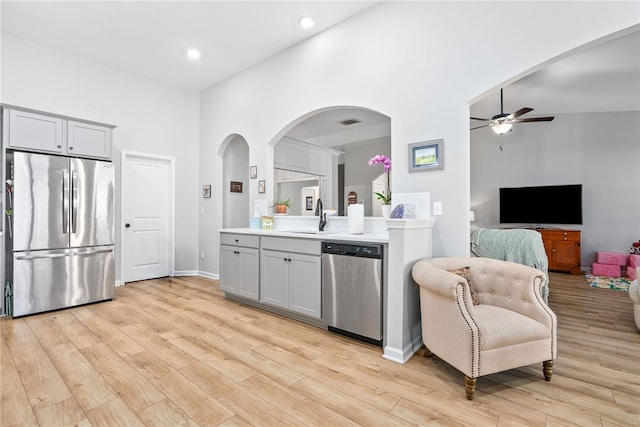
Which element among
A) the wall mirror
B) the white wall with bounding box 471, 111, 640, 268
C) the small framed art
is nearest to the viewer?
the small framed art

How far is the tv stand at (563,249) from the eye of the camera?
568 cm

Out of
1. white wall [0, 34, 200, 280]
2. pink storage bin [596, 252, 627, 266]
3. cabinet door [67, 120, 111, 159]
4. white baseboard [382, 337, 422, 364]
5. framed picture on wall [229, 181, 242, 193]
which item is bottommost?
white baseboard [382, 337, 422, 364]

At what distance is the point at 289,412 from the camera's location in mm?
1688

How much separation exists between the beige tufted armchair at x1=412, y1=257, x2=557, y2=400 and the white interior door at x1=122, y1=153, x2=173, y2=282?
174 inches

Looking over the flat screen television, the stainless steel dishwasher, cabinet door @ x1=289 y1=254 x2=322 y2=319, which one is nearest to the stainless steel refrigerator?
cabinet door @ x1=289 y1=254 x2=322 y2=319

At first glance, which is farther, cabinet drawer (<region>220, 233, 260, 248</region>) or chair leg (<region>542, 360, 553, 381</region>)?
cabinet drawer (<region>220, 233, 260, 248</region>)

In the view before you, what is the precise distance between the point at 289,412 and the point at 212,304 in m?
2.28

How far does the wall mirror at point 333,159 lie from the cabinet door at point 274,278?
216 cm

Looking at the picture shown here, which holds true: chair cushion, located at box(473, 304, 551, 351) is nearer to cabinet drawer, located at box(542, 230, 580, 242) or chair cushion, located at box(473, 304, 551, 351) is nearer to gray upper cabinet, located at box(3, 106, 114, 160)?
gray upper cabinet, located at box(3, 106, 114, 160)

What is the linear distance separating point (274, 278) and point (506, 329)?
2.16 m

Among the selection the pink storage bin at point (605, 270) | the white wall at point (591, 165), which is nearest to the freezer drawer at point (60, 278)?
the white wall at point (591, 165)

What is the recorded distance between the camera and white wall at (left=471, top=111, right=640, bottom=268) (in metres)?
5.52

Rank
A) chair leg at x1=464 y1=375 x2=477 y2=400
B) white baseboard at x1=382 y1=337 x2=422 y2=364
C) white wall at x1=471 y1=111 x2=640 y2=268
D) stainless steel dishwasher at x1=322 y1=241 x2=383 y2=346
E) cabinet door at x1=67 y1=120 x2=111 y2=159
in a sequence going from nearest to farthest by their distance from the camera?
chair leg at x1=464 y1=375 x2=477 y2=400 < white baseboard at x1=382 y1=337 x2=422 y2=364 < stainless steel dishwasher at x1=322 y1=241 x2=383 y2=346 < cabinet door at x1=67 y1=120 x2=111 y2=159 < white wall at x1=471 y1=111 x2=640 y2=268

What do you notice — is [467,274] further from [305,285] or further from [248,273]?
[248,273]
